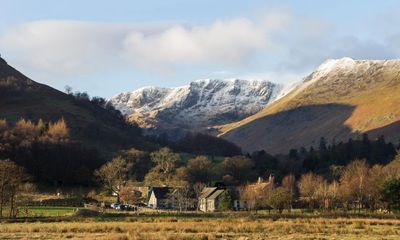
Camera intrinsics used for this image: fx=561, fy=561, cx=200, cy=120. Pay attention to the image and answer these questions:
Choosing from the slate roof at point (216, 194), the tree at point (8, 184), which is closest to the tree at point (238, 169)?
the slate roof at point (216, 194)

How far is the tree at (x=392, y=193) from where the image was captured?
105375mm

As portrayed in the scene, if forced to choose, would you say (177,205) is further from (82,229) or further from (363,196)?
(82,229)

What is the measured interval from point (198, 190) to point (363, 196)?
43.4 meters

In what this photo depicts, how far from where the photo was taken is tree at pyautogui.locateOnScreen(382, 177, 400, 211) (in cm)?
10538

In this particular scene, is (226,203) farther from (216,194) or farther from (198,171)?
(198,171)

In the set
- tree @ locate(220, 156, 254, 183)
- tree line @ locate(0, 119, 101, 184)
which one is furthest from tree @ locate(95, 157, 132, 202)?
tree @ locate(220, 156, 254, 183)

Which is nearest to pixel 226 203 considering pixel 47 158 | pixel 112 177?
pixel 112 177

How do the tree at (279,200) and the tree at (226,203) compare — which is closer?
the tree at (279,200)

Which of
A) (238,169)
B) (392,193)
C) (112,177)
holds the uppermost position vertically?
(238,169)

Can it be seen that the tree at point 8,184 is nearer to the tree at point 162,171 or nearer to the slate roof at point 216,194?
the slate roof at point 216,194

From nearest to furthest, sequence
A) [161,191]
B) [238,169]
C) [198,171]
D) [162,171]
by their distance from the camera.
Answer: [161,191] < [198,171] < [238,169] < [162,171]

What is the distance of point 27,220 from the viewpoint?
2955 inches

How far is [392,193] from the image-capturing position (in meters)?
105

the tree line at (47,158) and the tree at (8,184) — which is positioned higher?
the tree line at (47,158)
